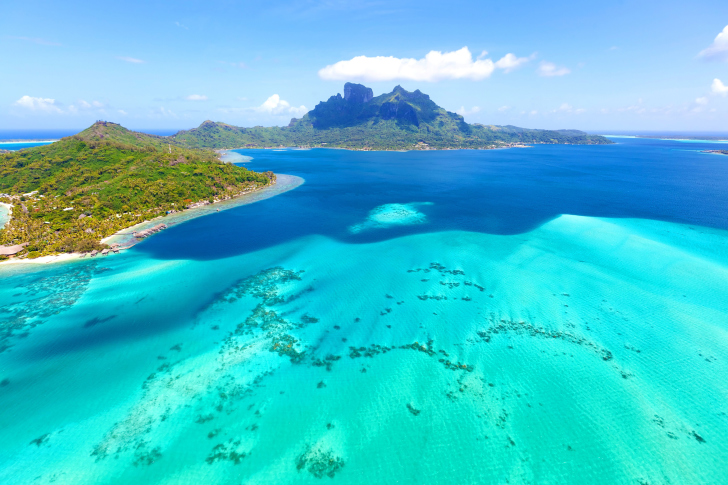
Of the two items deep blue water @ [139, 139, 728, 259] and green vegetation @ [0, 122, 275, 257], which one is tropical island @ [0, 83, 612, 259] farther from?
deep blue water @ [139, 139, 728, 259]

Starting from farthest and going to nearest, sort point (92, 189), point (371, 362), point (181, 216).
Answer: point (92, 189)
point (181, 216)
point (371, 362)

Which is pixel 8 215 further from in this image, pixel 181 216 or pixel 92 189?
pixel 181 216

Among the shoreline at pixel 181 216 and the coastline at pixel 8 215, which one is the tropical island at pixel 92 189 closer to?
the coastline at pixel 8 215

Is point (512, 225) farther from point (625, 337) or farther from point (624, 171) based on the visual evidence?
point (624, 171)

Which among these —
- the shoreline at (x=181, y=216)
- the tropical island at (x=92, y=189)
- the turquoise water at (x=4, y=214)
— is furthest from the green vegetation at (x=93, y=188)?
the turquoise water at (x=4, y=214)

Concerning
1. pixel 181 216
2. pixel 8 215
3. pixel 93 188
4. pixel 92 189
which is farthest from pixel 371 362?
pixel 8 215

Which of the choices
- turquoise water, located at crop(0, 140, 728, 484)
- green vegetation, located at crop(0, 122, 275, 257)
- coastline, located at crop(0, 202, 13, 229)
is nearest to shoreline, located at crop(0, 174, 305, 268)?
green vegetation, located at crop(0, 122, 275, 257)
